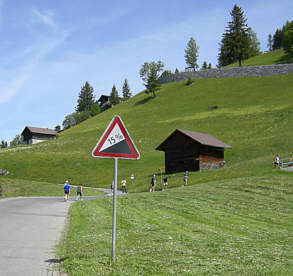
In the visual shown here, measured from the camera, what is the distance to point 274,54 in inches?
5502

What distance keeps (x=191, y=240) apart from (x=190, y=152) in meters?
39.4

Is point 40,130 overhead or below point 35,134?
overhead

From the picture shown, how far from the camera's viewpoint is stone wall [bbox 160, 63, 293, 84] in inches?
4149

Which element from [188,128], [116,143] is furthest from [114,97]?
[116,143]

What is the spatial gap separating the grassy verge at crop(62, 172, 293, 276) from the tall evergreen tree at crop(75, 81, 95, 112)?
6257 inches

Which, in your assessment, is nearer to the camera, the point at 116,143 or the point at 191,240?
the point at 116,143

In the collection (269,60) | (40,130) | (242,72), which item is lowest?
(40,130)

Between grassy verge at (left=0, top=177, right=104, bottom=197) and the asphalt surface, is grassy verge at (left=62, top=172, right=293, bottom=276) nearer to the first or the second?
the asphalt surface

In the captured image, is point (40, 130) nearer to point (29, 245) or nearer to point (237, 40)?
point (237, 40)

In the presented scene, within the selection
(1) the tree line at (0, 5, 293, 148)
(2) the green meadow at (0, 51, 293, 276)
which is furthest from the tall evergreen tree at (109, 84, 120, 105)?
(2) the green meadow at (0, 51, 293, 276)

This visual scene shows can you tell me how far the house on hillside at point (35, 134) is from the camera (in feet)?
376

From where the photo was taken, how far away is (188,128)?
254ft

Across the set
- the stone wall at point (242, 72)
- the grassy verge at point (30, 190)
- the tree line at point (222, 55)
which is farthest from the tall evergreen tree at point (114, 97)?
the grassy verge at point (30, 190)

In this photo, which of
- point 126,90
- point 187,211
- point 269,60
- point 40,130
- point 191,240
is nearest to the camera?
point 191,240
